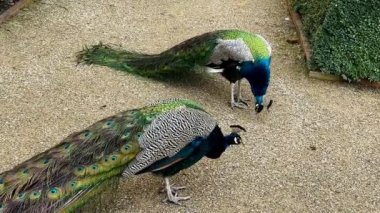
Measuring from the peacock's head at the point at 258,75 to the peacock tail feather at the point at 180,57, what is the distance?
2.8 inches

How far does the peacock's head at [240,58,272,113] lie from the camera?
4.89 m

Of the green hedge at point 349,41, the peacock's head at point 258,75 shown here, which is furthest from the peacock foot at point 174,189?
the green hedge at point 349,41

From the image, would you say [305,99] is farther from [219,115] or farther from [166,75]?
[166,75]

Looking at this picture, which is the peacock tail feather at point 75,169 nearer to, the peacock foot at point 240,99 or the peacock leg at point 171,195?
the peacock leg at point 171,195

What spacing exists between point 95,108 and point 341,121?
2.14 metres

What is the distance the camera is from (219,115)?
504 cm

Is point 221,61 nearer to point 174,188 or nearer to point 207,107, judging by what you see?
point 207,107

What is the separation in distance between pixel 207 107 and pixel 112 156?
192cm

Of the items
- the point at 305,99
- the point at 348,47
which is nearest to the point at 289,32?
the point at 348,47

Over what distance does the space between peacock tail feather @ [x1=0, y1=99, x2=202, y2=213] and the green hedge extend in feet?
8.98

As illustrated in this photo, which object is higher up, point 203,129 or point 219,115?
point 203,129

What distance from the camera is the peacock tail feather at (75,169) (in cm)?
304

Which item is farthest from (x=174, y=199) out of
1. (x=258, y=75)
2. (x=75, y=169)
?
(x=258, y=75)

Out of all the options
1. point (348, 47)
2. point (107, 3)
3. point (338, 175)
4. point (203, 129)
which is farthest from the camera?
point (107, 3)
